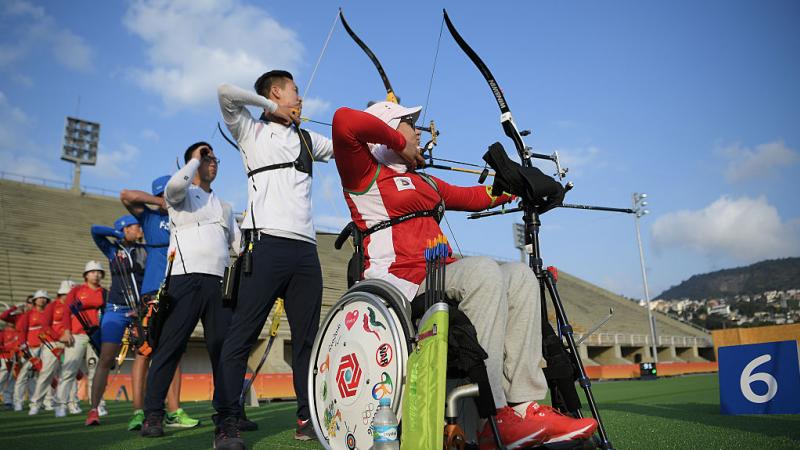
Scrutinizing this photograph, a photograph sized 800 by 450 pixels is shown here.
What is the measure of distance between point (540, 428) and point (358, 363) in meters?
0.67

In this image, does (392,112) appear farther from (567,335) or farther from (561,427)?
(561,427)

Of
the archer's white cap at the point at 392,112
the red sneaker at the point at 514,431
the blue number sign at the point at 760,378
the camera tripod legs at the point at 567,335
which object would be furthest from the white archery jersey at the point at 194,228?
the blue number sign at the point at 760,378

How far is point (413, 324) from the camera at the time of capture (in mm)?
2057

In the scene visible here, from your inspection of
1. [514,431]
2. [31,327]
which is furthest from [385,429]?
[31,327]

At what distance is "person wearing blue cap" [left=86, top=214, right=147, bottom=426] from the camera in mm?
5172

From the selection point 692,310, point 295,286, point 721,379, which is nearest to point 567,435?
point 295,286

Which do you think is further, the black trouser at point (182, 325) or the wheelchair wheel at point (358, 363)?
the black trouser at point (182, 325)

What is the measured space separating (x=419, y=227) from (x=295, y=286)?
110 centimetres

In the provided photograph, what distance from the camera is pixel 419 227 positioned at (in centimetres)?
239

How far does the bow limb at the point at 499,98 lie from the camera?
8.55ft

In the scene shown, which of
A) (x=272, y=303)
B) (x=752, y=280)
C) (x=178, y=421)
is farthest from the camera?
(x=752, y=280)

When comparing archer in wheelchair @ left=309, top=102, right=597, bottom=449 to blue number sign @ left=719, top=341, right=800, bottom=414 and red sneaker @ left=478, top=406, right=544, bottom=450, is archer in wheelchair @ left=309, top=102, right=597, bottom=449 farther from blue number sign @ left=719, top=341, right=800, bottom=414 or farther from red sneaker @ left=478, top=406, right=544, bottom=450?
blue number sign @ left=719, top=341, right=800, bottom=414

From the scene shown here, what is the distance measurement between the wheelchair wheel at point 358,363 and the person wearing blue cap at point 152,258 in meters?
2.53

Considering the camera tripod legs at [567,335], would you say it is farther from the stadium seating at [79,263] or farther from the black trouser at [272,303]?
the stadium seating at [79,263]
